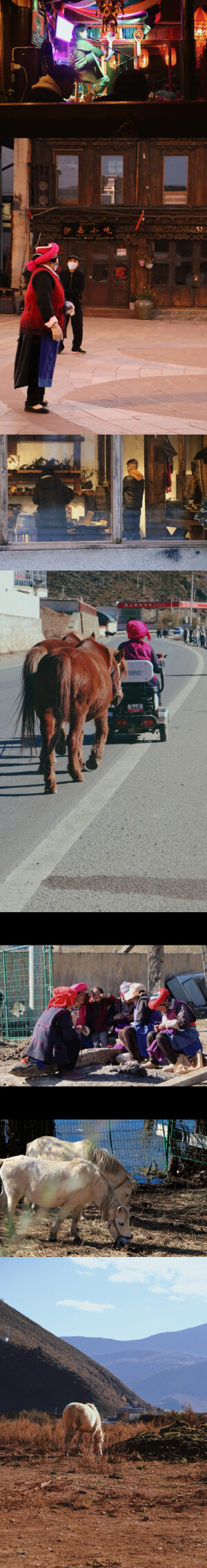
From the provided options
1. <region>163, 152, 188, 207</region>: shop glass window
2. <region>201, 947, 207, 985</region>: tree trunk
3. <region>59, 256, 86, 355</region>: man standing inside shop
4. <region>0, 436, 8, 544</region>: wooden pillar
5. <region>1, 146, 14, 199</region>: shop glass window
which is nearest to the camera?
<region>0, 436, 8, 544</region>: wooden pillar

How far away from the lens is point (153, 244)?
955 centimetres

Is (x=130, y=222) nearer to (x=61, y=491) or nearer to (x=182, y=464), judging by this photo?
(x=182, y=464)

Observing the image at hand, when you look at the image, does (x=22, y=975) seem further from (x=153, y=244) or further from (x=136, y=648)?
(x=153, y=244)

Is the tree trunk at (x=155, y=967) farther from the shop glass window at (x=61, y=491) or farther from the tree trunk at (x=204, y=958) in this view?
the shop glass window at (x=61, y=491)

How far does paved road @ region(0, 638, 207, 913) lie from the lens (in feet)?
26.7

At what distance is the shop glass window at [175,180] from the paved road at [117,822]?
3.60 meters

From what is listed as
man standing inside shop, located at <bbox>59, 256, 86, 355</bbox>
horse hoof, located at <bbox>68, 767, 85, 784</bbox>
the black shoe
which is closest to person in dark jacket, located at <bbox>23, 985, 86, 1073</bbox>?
horse hoof, located at <bbox>68, 767, 85, 784</bbox>

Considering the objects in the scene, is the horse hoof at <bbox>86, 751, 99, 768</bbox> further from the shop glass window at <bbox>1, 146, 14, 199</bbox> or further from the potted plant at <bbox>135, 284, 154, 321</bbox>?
the shop glass window at <bbox>1, 146, 14, 199</bbox>

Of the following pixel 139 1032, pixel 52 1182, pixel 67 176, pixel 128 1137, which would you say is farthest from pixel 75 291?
pixel 52 1182

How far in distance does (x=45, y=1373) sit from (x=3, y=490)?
210 inches

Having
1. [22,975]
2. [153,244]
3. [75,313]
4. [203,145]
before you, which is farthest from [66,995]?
[203,145]

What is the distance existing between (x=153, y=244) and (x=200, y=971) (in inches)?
201

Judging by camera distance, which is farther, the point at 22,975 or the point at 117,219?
the point at 117,219

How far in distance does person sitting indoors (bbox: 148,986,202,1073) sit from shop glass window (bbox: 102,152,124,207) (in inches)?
220
